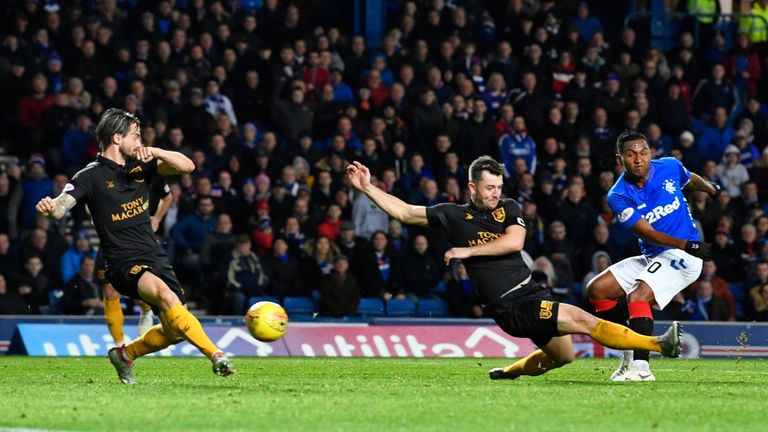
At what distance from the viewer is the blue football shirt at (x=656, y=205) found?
488 inches

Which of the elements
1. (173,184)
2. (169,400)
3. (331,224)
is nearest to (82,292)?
(173,184)

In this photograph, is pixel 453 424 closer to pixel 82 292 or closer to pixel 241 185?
pixel 82 292

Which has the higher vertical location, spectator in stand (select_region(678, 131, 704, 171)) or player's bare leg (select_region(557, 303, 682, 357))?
player's bare leg (select_region(557, 303, 682, 357))

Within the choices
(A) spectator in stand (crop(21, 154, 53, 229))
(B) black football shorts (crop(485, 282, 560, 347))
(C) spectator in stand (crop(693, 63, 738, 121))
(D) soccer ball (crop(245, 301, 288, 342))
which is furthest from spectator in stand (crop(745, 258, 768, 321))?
(D) soccer ball (crop(245, 301, 288, 342))

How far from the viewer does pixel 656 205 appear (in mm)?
12430

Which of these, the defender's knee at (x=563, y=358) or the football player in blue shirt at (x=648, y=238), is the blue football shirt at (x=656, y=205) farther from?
the defender's knee at (x=563, y=358)

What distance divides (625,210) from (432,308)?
8413mm

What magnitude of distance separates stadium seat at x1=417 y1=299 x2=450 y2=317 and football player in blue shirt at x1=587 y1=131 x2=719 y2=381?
7836 mm

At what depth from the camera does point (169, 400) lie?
945 centimetres

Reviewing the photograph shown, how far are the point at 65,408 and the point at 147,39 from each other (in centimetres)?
1364

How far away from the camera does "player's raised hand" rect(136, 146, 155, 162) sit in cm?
1060

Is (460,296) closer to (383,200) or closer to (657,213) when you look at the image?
(657,213)

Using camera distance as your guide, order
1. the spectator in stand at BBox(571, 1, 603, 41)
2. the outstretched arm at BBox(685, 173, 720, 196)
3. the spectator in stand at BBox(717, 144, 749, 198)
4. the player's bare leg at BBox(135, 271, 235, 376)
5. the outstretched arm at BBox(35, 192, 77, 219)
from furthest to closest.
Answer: the spectator in stand at BBox(571, 1, 603, 41), the spectator in stand at BBox(717, 144, 749, 198), the outstretched arm at BBox(685, 173, 720, 196), the player's bare leg at BBox(135, 271, 235, 376), the outstretched arm at BBox(35, 192, 77, 219)

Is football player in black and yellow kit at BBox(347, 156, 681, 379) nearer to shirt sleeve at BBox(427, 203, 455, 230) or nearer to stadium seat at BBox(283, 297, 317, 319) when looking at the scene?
shirt sleeve at BBox(427, 203, 455, 230)
